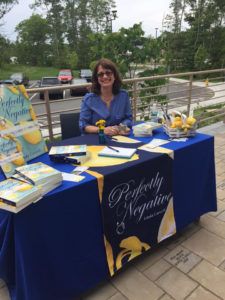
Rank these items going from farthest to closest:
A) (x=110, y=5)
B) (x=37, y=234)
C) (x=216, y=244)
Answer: (x=110, y=5) < (x=216, y=244) < (x=37, y=234)

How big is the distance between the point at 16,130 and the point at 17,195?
47 centimetres

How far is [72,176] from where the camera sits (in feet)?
4.31

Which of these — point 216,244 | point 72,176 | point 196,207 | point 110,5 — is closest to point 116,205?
point 72,176

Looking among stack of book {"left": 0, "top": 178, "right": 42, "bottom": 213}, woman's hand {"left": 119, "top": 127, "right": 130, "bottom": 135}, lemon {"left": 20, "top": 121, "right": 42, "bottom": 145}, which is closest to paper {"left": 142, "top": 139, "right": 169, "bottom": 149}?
→ woman's hand {"left": 119, "top": 127, "right": 130, "bottom": 135}

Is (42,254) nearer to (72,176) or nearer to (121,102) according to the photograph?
(72,176)

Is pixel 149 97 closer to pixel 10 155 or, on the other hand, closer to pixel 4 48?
pixel 10 155

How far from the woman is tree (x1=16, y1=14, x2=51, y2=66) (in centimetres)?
3007

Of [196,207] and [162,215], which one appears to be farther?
[196,207]

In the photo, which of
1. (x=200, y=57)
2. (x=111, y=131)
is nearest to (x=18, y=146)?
(x=111, y=131)

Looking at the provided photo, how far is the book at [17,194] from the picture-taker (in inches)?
40.4

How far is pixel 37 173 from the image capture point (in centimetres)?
122

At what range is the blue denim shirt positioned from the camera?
6.88 ft

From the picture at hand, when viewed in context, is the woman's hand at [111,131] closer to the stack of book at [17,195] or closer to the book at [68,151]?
the book at [68,151]

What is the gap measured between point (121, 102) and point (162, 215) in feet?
3.14
